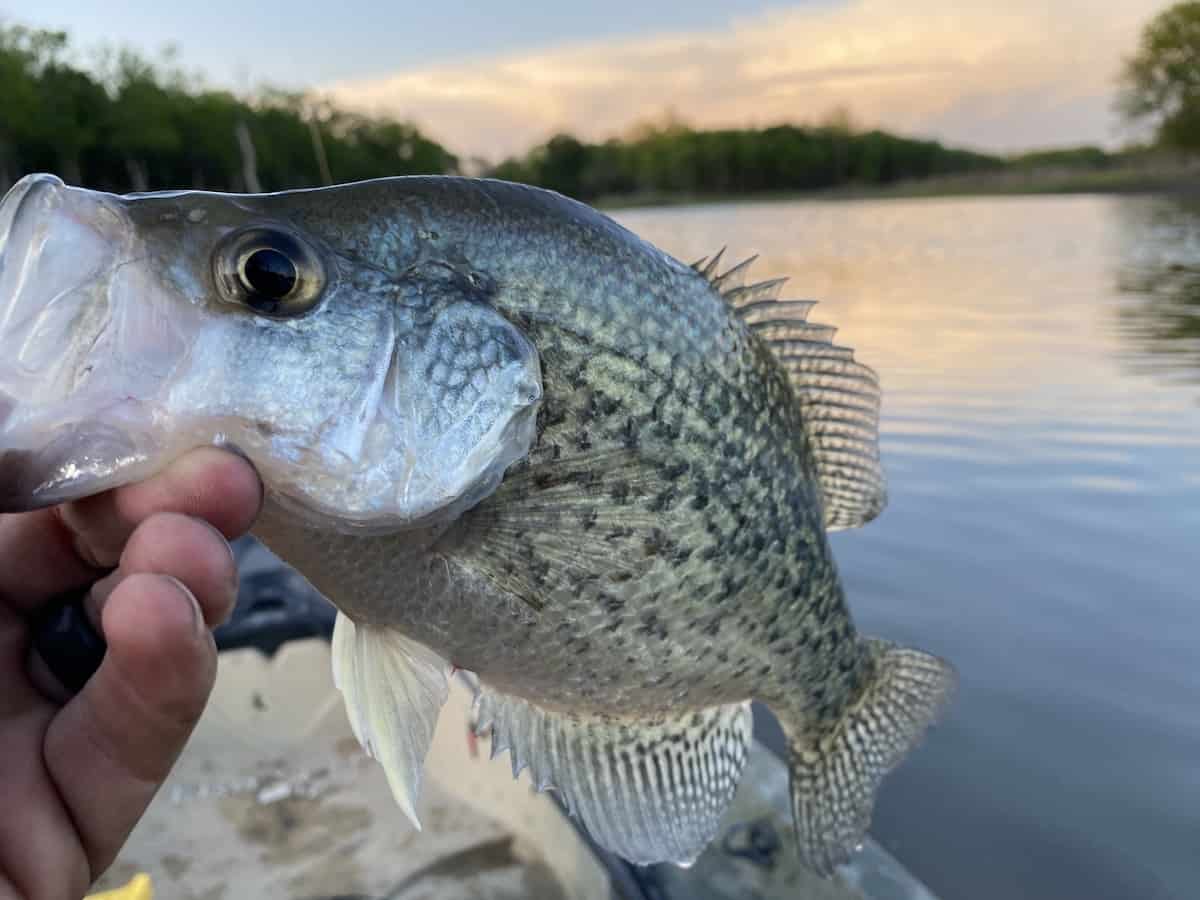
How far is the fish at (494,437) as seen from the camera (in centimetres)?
111

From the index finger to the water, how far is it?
3922mm

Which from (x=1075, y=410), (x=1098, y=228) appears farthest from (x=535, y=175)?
(x=1075, y=410)

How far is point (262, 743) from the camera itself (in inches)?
175

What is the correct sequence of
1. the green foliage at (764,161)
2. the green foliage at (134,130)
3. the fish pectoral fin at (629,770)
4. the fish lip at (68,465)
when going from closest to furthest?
1. the fish lip at (68,465)
2. the fish pectoral fin at (629,770)
3. the green foliage at (134,130)
4. the green foliage at (764,161)

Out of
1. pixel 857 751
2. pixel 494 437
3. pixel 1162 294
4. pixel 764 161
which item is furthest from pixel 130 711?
pixel 764 161

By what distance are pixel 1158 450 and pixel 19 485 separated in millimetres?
8869

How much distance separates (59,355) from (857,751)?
2.01 metres

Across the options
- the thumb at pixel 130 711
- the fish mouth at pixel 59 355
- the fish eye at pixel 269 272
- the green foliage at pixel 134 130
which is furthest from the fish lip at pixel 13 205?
the green foliage at pixel 134 130

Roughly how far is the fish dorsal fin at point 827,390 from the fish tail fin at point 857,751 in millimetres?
473

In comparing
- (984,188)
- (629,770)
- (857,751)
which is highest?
(984,188)

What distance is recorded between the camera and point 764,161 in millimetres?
88000

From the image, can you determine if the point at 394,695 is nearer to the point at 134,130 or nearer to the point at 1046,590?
the point at 1046,590

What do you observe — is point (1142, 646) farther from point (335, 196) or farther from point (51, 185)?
point (51, 185)

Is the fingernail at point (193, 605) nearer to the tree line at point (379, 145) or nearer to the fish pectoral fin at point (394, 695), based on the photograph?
the fish pectoral fin at point (394, 695)
